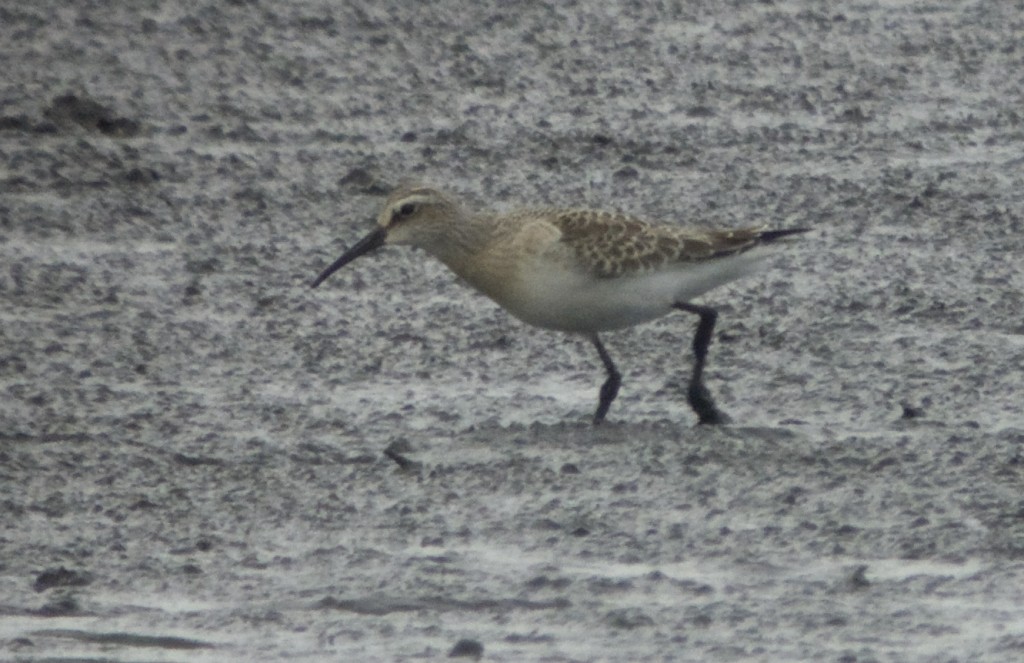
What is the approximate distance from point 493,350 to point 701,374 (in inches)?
44.5

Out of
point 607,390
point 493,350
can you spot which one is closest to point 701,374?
point 607,390

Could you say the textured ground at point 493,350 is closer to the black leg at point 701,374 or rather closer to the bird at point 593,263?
the black leg at point 701,374

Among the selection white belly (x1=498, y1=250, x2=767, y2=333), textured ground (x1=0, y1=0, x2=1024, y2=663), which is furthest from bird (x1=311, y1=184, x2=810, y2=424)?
textured ground (x1=0, y1=0, x2=1024, y2=663)

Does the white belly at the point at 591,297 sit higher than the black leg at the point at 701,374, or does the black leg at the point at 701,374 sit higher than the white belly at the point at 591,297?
the white belly at the point at 591,297

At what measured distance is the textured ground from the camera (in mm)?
6539

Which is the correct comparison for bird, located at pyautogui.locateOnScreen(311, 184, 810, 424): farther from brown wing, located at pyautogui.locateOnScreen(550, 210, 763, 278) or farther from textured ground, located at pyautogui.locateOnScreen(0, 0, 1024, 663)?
textured ground, located at pyautogui.locateOnScreen(0, 0, 1024, 663)

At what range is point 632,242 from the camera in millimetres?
8133

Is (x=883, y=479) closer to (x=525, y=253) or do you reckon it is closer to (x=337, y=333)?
(x=525, y=253)

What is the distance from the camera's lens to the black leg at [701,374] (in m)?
8.12

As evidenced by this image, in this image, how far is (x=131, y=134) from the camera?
11.0 m

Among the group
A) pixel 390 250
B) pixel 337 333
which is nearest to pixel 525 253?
pixel 337 333

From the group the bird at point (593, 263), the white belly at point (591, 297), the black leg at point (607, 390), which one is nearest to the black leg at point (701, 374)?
the bird at point (593, 263)

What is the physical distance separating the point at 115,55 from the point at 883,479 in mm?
5509

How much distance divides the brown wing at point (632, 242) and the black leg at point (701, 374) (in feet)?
0.64
